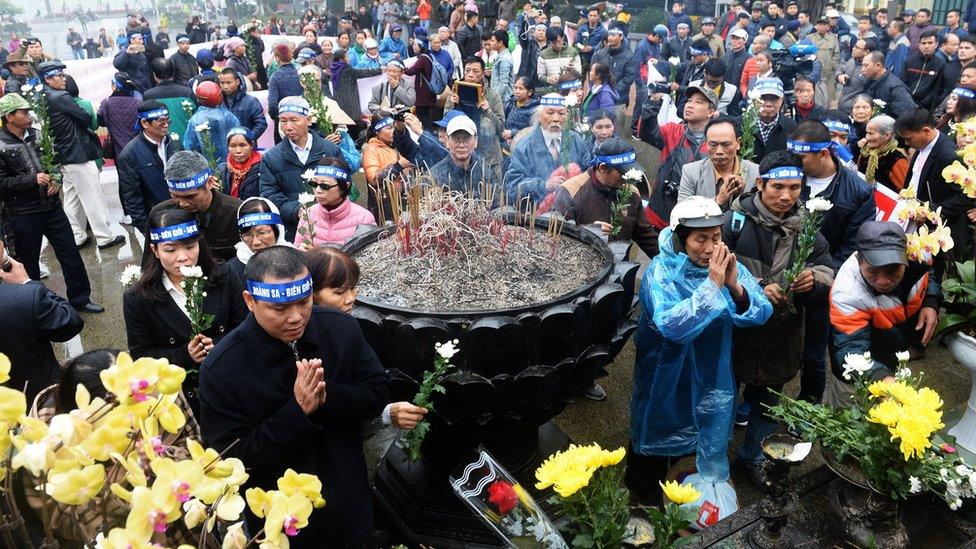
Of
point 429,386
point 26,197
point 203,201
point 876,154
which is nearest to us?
point 429,386

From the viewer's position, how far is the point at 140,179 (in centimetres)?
530

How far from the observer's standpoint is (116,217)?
778cm

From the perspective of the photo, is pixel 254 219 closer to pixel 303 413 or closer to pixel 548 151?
pixel 303 413

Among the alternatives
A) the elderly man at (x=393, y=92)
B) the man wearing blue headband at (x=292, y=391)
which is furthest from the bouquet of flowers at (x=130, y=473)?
the elderly man at (x=393, y=92)

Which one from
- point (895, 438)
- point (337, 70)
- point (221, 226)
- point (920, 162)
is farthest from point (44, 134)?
point (920, 162)

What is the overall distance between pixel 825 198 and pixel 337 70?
296 inches

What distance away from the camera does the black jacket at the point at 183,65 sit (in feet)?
30.4

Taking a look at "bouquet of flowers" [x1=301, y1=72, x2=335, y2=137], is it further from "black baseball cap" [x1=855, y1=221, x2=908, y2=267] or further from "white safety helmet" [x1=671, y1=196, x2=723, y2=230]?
"black baseball cap" [x1=855, y1=221, x2=908, y2=267]

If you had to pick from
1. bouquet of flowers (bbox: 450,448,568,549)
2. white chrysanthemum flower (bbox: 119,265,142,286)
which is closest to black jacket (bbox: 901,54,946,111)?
bouquet of flowers (bbox: 450,448,568,549)

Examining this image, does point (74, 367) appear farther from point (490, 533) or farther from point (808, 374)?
point (808, 374)

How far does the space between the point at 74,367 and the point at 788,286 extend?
119 inches

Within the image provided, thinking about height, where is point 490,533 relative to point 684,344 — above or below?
below

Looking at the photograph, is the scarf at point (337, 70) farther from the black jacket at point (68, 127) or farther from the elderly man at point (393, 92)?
the black jacket at point (68, 127)

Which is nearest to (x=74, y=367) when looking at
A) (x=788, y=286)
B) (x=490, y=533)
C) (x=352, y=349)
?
(x=352, y=349)
